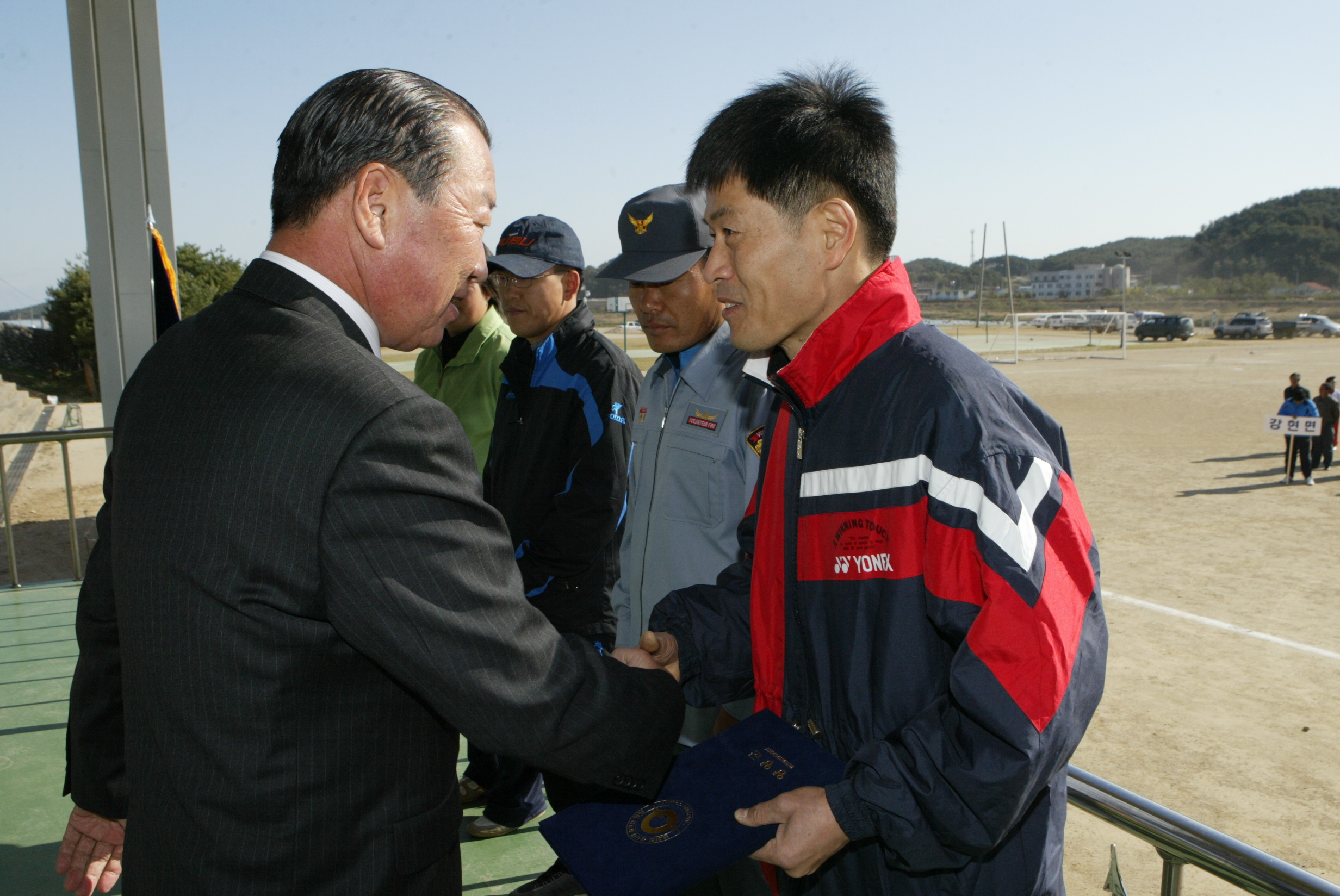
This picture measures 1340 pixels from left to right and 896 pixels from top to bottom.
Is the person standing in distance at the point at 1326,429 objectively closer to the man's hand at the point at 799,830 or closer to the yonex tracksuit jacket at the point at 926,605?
the yonex tracksuit jacket at the point at 926,605

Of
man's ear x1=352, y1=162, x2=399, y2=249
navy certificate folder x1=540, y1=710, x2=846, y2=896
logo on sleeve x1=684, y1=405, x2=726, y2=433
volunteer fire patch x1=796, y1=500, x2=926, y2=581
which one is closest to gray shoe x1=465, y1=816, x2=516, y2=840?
logo on sleeve x1=684, y1=405, x2=726, y2=433

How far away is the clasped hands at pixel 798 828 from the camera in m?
1.26

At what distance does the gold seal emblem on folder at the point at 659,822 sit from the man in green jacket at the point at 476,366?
264 centimetres

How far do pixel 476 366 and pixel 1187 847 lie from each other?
3.14 metres

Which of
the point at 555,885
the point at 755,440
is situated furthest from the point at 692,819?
the point at 555,885

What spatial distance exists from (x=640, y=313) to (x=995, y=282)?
16508 centimetres

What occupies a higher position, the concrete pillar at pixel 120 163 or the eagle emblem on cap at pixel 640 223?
the concrete pillar at pixel 120 163

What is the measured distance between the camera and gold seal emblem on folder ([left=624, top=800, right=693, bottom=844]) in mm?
1300

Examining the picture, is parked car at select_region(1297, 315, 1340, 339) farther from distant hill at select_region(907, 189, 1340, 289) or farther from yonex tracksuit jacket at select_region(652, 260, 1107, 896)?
yonex tracksuit jacket at select_region(652, 260, 1107, 896)

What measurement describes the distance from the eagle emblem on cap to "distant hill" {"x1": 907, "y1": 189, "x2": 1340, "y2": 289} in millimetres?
107133

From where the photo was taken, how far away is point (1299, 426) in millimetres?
15000

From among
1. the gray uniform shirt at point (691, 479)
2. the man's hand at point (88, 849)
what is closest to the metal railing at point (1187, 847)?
the gray uniform shirt at point (691, 479)

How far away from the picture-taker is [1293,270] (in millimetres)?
105375

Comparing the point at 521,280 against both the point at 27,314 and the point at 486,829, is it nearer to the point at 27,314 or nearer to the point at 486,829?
the point at 486,829
